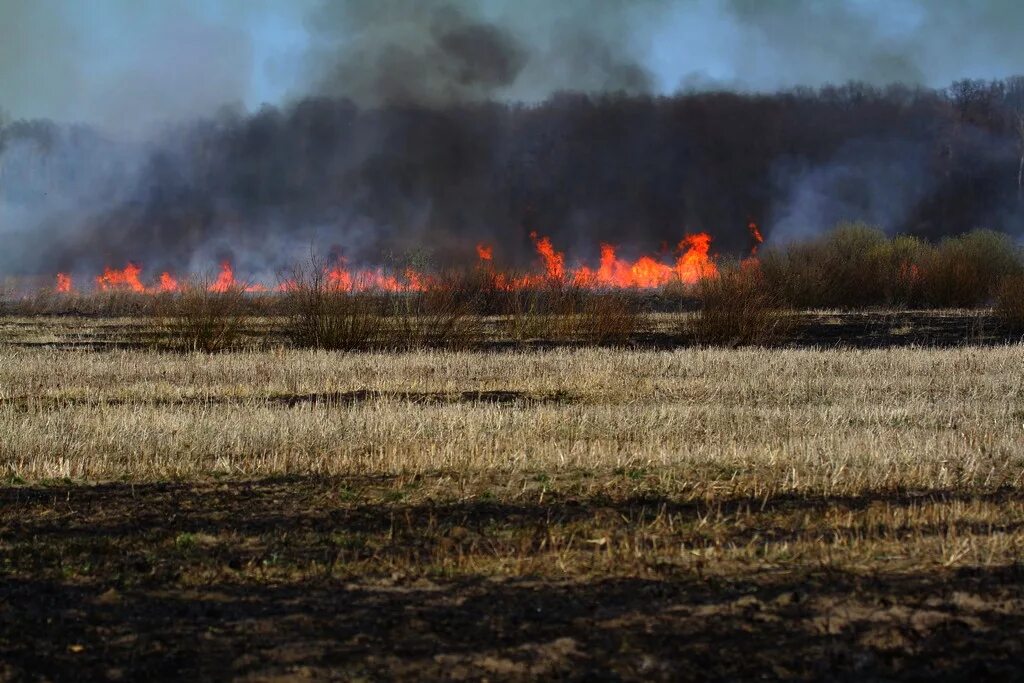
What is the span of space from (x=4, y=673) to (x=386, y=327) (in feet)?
59.0

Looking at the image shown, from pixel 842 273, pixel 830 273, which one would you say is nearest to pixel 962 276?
pixel 842 273

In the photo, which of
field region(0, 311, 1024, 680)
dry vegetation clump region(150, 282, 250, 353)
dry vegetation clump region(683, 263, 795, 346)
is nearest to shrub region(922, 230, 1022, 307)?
dry vegetation clump region(683, 263, 795, 346)

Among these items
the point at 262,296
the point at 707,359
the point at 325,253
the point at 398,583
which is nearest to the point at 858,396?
the point at 707,359

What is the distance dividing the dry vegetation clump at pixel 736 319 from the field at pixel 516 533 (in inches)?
339

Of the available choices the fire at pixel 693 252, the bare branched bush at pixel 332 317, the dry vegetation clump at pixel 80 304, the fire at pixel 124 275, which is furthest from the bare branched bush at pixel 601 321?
the fire at pixel 124 275

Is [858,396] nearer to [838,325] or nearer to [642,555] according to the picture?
[642,555]

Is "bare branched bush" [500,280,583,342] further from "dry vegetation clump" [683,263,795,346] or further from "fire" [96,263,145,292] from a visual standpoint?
"fire" [96,263,145,292]

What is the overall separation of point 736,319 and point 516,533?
17828 millimetres

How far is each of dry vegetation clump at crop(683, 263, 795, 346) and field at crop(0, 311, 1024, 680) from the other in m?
8.61

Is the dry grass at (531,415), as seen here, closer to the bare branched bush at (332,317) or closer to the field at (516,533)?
the field at (516,533)

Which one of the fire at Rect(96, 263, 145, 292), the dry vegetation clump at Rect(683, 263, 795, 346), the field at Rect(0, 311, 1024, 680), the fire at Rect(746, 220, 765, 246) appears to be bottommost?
the field at Rect(0, 311, 1024, 680)

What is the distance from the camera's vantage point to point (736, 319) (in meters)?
24.6

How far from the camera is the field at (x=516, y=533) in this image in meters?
5.32

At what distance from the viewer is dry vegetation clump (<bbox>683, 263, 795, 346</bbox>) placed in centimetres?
2442
